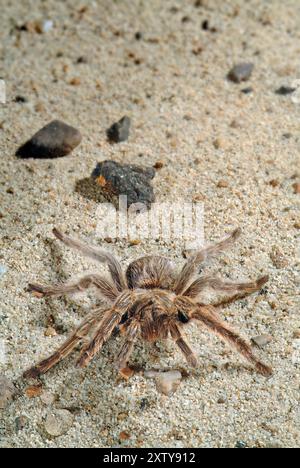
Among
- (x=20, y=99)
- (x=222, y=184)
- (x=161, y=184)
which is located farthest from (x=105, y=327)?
(x=20, y=99)

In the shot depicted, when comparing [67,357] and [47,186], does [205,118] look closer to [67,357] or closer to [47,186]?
[47,186]

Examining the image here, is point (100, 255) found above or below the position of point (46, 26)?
below

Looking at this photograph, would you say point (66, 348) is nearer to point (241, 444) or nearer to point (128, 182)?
point (241, 444)

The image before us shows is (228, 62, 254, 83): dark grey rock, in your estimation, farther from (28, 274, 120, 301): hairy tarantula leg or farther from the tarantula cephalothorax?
(28, 274, 120, 301): hairy tarantula leg

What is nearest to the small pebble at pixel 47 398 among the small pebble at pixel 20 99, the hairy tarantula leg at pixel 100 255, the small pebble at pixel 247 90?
the hairy tarantula leg at pixel 100 255

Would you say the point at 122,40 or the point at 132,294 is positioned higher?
the point at 122,40

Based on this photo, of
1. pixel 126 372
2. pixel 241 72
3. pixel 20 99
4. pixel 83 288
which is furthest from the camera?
pixel 241 72
